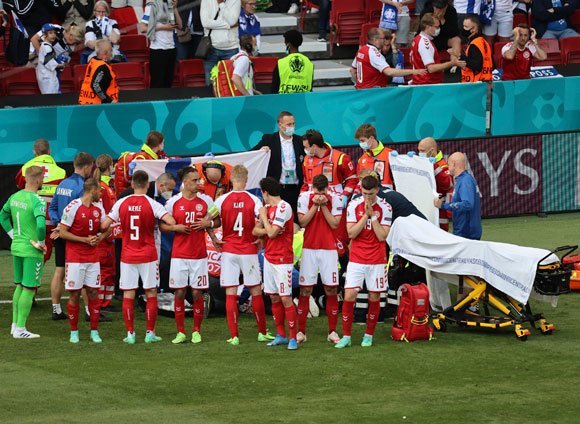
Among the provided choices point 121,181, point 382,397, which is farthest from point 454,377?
point 121,181

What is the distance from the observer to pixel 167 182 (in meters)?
15.4

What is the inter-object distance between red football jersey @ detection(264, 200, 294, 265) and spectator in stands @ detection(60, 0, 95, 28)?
10452 mm

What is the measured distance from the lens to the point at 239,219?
14039mm

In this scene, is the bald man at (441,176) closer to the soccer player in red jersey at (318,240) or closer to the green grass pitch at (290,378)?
the green grass pitch at (290,378)

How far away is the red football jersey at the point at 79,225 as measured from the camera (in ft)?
46.6

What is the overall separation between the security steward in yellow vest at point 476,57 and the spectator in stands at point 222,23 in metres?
3.82

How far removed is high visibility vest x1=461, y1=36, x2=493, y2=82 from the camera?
2161 centimetres

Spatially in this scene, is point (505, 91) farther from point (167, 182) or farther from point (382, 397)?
point (382, 397)

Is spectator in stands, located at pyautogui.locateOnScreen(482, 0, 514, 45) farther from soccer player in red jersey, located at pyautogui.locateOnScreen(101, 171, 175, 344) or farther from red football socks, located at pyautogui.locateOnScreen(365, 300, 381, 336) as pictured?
soccer player in red jersey, located at pyautogui.locateOnScreen(101, 171, 175, 344)

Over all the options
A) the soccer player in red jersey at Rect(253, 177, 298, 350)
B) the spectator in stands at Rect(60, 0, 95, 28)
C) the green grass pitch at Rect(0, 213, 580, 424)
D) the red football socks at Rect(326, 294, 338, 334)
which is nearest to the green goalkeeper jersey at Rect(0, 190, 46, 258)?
the green grass pitch at Rect(0, 213, 580, 424)

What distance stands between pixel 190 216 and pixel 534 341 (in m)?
3.83

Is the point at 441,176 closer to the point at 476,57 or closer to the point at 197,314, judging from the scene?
the point at 197,314

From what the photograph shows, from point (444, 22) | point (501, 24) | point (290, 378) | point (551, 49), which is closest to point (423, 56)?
point (444, 22)

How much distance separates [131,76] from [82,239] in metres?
9.09
